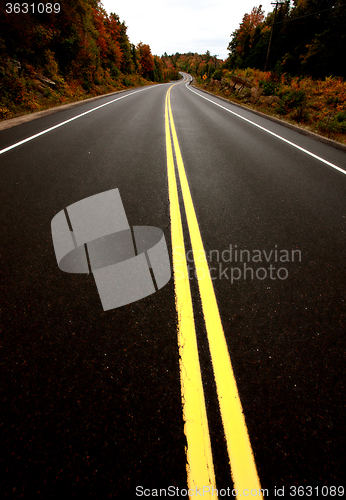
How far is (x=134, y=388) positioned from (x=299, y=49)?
3902 cm

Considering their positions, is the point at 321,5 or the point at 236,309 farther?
the point at 321,5

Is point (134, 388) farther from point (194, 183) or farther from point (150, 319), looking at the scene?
point (194, 183)

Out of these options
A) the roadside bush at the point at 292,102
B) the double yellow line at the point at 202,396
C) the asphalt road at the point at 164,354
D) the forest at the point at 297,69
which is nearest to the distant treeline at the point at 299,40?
the forest at the point at 297,69

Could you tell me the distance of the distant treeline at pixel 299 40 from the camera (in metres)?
20.6

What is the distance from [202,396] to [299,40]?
42.8m

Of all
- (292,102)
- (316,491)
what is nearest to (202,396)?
(316,491)

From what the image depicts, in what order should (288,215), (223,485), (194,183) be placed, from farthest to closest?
(194,183)
(288,215)
(223,485)

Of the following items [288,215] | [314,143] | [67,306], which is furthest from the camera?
[314,143]

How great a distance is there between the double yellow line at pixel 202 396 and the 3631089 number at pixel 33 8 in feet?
52.2

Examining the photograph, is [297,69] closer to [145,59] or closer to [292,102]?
[292,102]

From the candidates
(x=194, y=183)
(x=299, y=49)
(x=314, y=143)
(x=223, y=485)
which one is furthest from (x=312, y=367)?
(x=299, y=49)

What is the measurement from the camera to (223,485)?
1147 millimetres

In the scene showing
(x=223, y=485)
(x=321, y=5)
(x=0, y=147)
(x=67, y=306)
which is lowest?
(x=223, y=485)

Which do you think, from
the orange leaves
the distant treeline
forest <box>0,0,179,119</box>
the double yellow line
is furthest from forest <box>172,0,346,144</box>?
the orange leaves
